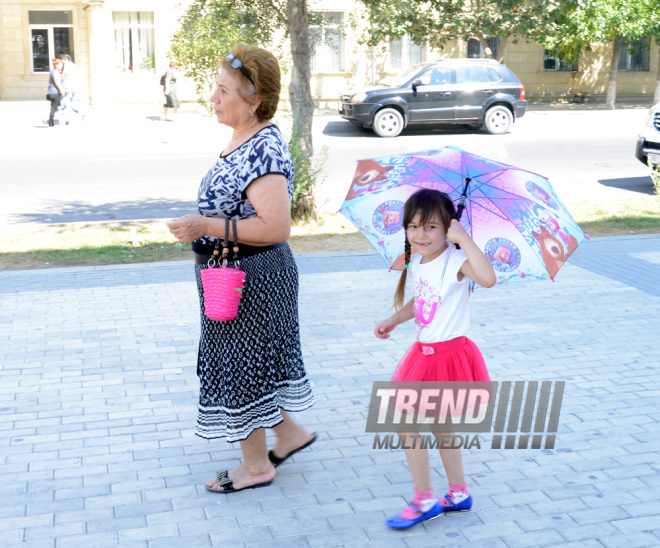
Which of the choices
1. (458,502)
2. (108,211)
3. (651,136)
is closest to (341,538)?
(458,502)

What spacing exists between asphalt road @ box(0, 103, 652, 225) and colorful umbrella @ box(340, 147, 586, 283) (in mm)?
6773

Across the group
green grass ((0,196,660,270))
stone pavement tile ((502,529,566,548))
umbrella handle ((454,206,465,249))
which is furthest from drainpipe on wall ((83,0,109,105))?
stone pavement tile ((502,529,566,548))

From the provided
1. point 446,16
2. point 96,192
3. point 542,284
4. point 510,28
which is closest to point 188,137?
point 96,192

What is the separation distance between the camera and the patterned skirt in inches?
142

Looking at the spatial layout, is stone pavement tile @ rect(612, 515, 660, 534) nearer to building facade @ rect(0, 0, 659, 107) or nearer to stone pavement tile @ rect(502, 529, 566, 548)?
stone pavement tile @ rect(502, 529, 566, 548)

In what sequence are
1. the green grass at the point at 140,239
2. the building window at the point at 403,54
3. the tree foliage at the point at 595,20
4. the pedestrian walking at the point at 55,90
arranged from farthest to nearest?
the building window at the point at 403,54
the tree foliage at the point at 595,20
the pedestrian walking at the point at 55,90
the green grass at the point at 140,239

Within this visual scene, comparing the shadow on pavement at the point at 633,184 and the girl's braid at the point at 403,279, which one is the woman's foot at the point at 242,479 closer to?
the girl's braid at the point at 403,279

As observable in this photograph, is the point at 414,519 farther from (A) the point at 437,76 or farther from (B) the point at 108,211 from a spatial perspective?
(A) the point at 437,76

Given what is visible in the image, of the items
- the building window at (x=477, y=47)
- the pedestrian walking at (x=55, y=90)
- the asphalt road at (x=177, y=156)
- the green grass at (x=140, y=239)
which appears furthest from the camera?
the building window at (x=477, y=47)

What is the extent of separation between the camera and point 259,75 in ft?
11.2

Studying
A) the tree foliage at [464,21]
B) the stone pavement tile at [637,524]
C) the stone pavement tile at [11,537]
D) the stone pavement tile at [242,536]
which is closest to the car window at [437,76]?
the tree foliage at [464,21]

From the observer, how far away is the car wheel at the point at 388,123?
20609 mm

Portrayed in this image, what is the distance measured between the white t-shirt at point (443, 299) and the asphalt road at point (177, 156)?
22.7ft

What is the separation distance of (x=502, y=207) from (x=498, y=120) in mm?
18851
